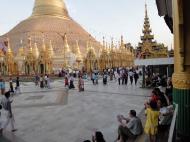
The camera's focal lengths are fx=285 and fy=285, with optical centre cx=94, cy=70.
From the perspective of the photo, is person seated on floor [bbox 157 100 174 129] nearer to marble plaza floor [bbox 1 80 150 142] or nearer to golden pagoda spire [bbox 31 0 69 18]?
marble plaza floor [bbox 1 80 150 142]

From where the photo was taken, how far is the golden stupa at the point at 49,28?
6094cm

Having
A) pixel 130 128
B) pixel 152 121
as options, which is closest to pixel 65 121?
pixel 130 128

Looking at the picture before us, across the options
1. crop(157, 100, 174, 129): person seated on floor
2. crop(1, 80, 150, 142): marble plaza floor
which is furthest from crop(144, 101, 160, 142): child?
crop(1, 80, 150, 142): marble plaza floor

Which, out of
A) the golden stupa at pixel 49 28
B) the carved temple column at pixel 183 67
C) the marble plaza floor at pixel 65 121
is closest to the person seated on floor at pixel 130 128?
the marble plaza floor at pixel 65 121

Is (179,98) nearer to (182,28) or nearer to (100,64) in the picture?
(182,28)

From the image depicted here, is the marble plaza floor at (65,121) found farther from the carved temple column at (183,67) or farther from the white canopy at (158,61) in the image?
the carved temple column at (183,67)

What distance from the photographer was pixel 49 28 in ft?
211

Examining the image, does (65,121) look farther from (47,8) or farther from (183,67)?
(47,8)

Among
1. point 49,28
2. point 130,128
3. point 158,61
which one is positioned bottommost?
point 130,128

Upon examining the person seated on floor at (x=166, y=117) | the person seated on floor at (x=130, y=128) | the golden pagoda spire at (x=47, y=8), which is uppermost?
the golden pagoda spire at (x=47, y=8)

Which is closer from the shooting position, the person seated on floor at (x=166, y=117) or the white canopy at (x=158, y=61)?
the person seated on floor at (x=166, y=117)

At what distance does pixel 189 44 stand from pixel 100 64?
142ft

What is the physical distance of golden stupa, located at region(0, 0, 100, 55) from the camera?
60.9 metres

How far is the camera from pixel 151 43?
21859 millimetres
